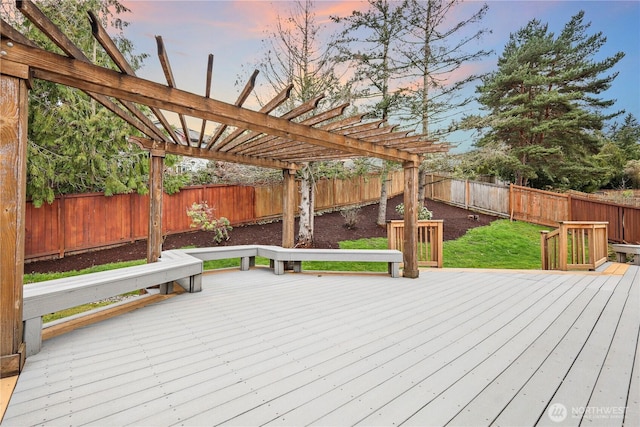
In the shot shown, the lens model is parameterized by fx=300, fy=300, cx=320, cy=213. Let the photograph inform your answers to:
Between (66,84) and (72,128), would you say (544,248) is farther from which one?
(72,128)

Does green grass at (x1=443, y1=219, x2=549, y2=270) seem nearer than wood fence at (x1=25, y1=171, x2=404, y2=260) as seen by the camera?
No

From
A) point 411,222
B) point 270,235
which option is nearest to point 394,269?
point 411,222

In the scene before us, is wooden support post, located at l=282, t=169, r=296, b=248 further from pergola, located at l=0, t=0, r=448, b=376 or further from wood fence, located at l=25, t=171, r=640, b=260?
wood fence, located at l=25, t=171, r=640, b=260

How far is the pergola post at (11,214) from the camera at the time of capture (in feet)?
6.09

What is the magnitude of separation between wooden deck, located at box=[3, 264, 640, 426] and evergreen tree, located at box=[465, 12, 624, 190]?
1291cm

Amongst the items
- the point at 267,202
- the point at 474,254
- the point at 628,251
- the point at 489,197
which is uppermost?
the point at 489,197

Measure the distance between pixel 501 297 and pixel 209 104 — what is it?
3.93 m

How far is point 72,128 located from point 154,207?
12.5ft

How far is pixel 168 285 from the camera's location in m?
3.88

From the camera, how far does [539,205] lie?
1109cm

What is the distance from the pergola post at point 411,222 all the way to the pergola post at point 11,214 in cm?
451

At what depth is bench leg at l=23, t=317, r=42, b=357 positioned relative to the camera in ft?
6.89

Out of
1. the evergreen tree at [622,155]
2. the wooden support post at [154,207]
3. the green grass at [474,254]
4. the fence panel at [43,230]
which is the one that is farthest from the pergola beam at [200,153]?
the evergreen tree at [622,155]

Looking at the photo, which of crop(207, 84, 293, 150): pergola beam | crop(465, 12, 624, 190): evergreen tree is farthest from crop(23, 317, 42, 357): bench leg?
crop(465, 12, 624, 190): evergreen tree
